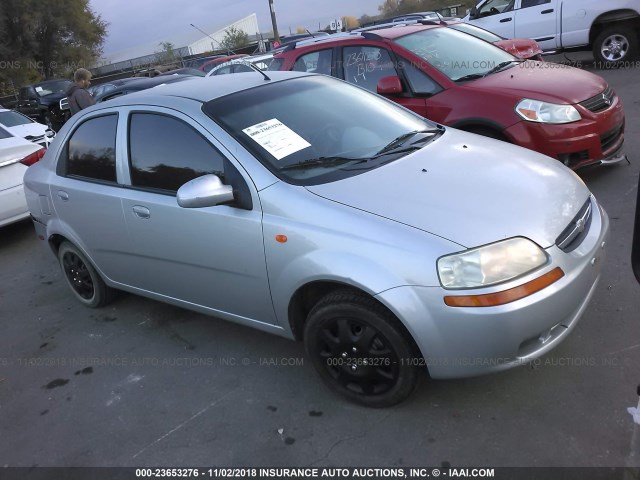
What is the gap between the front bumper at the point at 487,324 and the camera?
237 cm

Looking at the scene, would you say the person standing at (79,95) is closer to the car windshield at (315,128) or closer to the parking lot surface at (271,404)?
the parking lot surface at (271,404)

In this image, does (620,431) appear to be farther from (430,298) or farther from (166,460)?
(166,460)

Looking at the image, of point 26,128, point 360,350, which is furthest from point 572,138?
point 26,128

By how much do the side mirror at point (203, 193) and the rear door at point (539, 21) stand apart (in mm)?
10639

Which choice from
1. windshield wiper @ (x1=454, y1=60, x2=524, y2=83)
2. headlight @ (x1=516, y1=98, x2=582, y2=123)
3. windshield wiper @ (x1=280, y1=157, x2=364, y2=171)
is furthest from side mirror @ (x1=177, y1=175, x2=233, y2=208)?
windshield wiper @ (x1=454, y1=60, x2=524, y2=83)

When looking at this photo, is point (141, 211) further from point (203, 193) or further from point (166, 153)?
point (203, 193)

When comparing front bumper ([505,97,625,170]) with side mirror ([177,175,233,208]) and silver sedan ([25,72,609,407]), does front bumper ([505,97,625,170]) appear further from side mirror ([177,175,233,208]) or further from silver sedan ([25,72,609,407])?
side mirror ([177,175,233,208])

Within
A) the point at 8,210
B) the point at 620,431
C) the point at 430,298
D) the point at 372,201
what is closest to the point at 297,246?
the point at 372,201

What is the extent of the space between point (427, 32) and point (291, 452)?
15.8 ft

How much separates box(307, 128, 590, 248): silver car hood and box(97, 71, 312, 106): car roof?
106 centimetres

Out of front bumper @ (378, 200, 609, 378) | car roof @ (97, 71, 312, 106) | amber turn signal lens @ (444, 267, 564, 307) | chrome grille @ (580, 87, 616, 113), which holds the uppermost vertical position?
car roof @ (97, 71, 312, 106)

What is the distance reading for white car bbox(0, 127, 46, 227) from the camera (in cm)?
621

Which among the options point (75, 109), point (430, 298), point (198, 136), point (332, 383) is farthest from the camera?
point (75, 109)

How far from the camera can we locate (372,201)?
267 cm
